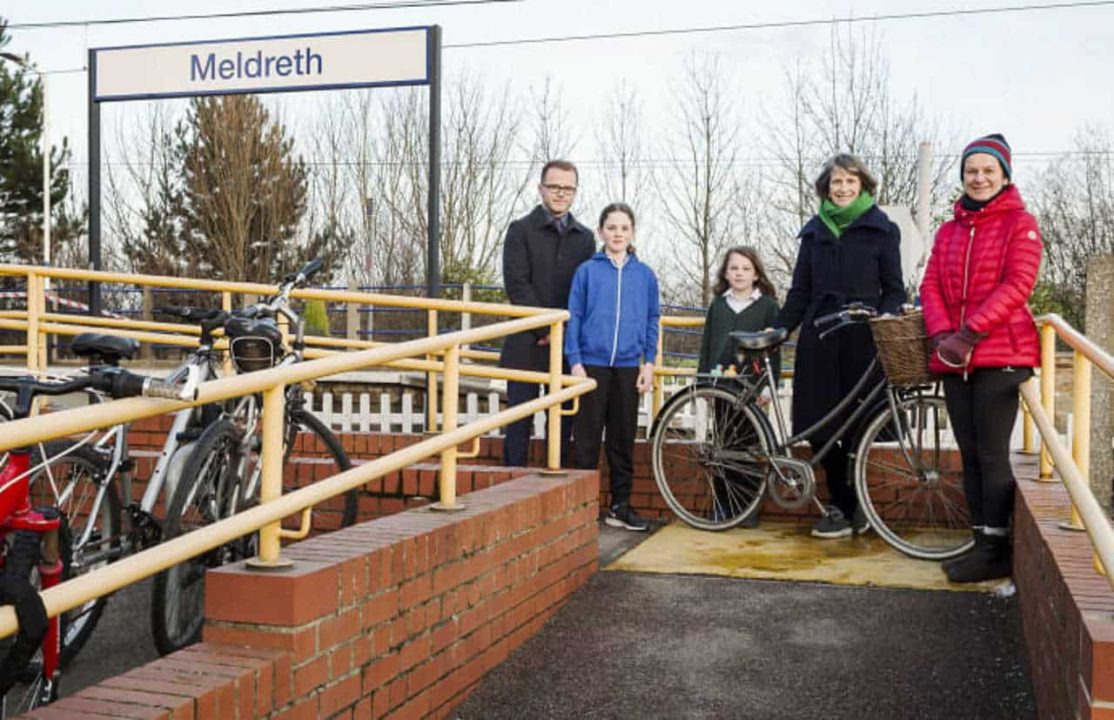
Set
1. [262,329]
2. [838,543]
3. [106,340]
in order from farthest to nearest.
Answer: [838,543] < [262,329] < [106,340]

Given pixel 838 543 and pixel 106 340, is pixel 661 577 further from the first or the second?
pixel 106 340

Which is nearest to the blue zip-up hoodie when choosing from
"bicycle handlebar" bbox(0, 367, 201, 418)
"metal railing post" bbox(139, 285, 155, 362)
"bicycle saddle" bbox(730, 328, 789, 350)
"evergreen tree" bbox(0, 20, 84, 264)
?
"bicycle saddle" bbox(730, 328, 789, 350)

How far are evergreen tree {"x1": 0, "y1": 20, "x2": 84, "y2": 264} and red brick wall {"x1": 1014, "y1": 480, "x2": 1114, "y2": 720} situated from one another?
3567 centimetres

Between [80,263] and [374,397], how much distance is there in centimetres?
2175

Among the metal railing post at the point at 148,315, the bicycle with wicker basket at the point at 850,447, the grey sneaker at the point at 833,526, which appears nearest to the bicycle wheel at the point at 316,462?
the bicycle with wicker basket at the point at 850,447

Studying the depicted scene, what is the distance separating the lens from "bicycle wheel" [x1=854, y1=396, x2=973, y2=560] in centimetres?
619

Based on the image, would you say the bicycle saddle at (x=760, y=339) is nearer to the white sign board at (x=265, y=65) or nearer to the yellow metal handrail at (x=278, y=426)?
the yellow metal handrail at (x=278, y=426)

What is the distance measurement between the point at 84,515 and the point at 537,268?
3.20 meters

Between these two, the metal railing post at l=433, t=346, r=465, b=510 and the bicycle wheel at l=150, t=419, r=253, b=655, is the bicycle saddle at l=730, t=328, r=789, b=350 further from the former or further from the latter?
the bicycle wheel at l=150, t=419, r=253, b=655

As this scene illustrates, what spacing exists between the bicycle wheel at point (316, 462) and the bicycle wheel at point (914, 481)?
95.0 inches

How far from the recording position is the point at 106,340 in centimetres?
426

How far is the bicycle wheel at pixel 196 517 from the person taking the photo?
168 inches

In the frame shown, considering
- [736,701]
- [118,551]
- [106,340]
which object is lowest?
[736,701]

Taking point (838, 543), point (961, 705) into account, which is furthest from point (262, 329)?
point (838, 543)
